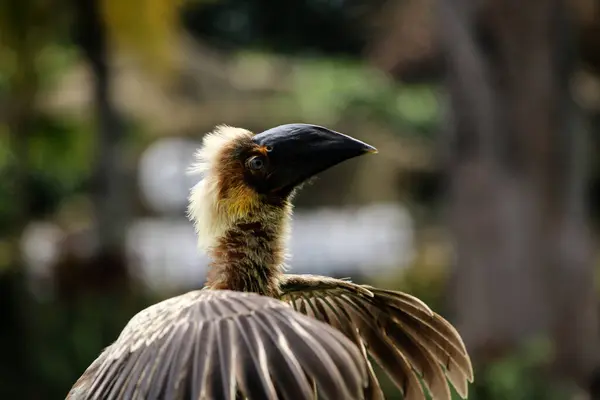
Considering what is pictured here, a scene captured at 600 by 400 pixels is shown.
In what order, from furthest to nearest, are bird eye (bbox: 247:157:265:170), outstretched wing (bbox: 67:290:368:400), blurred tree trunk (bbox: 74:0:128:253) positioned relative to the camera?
1. blurred tree trunk (bbox: 74:0:128:253)
2. bird eye (bbox: 247:157:265:170)
3. outstretched wing (bbox: 67:290:368:400)

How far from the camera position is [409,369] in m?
3.29

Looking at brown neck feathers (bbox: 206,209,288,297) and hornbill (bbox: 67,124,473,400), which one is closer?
hornbill (bbox: 67,124,473,400)

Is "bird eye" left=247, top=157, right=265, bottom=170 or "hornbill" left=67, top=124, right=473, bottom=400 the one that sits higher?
"bird eye" left=247, top=157, right=265, bottom=170

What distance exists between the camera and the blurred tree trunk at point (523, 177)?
8.01 m

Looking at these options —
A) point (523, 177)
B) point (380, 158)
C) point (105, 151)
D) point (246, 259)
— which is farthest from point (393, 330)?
point (380, 158)

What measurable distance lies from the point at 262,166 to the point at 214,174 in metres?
0.17

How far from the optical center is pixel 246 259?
303 centimetres

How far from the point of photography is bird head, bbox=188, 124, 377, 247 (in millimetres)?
2928

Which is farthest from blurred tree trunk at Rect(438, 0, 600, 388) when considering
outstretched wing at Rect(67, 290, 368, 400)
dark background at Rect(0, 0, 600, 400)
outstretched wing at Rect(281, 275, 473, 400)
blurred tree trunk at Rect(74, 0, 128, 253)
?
outstretched wing at Rect(67, 290, 368, 400)

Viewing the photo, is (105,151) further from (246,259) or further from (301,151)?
(301,151)

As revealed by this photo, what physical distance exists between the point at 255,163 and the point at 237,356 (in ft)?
2.67

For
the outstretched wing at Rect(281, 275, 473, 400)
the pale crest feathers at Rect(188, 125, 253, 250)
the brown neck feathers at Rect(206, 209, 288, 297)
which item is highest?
the pale crest feathers at Rect(188, 125, 253, 250)

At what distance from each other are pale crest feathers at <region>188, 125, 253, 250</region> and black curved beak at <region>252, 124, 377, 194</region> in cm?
11

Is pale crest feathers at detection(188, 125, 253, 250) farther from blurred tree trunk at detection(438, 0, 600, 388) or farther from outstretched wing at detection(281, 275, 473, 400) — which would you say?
blurred tree trunk at detection(438, 0, 600, 388)
